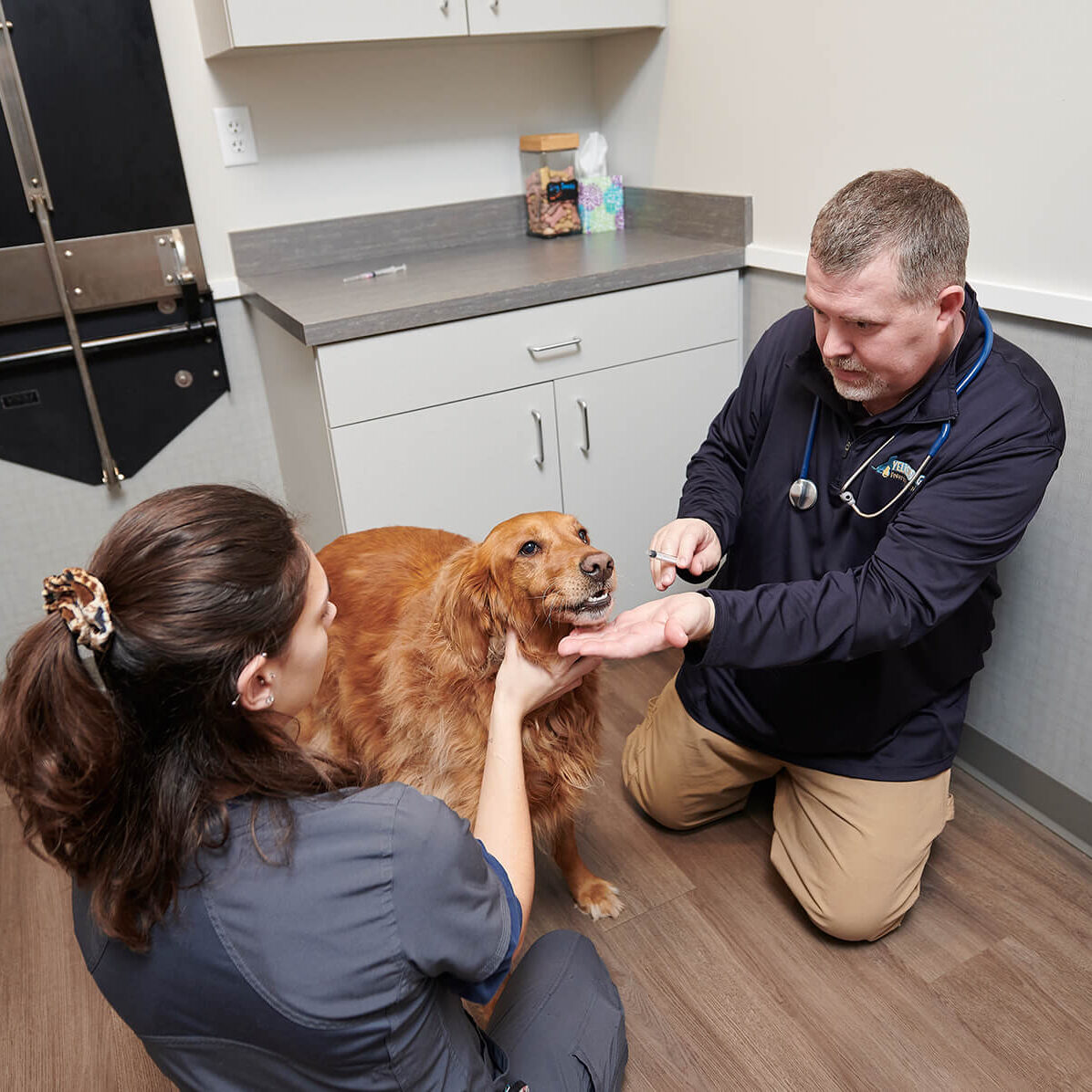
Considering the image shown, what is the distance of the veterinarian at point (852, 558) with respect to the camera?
1.39 metres

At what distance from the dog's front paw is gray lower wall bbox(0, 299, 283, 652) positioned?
155 centimetres

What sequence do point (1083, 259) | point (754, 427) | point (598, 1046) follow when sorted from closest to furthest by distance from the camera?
point (598, 1046) → point (1083, 259) → point (754, 427)

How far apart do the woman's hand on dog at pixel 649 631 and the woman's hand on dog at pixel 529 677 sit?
34 mm

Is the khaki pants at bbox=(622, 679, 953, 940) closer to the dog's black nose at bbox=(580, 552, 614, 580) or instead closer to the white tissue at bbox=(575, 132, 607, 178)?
the dog's black nose at bbox=(580, 552, 614, 580)

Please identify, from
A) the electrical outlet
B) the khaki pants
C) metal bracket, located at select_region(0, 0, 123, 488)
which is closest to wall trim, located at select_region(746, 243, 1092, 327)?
the khaki pants

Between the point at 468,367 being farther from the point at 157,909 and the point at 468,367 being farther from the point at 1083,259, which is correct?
the point at 157,909

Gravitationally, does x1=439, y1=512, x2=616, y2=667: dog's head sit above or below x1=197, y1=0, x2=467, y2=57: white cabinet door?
below

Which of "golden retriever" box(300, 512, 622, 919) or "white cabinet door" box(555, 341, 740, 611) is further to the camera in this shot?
"white cabinet door" box(555, 341, 740, 611)

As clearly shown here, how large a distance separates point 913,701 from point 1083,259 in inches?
32.4

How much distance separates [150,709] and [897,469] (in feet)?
3.90

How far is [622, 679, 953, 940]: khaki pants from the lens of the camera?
168cm

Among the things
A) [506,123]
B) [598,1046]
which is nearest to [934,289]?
[598,1046]

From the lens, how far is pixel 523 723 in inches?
60.5

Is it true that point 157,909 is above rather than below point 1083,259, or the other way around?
below
